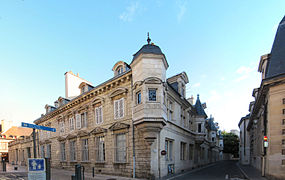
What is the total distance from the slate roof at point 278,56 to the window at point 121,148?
1164 cm

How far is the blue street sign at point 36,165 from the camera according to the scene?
6.14m

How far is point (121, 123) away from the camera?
1323 cm

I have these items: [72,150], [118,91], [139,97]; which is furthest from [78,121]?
[139,97]

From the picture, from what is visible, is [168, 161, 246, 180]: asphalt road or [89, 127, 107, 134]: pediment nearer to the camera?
[168, 161, 246, 180]: asphalt road

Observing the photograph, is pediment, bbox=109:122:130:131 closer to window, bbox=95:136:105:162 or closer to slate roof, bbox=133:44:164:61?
window, bbox=95:136:105:162

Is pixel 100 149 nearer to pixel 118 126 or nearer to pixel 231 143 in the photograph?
pixel 118 126

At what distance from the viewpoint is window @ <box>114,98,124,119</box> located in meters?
13.9

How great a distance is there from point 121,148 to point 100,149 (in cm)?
294

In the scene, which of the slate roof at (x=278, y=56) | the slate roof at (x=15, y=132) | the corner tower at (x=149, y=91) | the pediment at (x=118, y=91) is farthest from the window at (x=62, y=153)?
the slate roof at (x=15, y=132)

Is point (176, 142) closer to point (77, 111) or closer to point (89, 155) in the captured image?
point (89, 155)

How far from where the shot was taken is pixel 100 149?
15430 millimetres

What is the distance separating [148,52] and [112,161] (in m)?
9.48

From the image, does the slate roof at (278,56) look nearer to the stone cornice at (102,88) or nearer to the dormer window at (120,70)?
the stone cornice at (102,88)

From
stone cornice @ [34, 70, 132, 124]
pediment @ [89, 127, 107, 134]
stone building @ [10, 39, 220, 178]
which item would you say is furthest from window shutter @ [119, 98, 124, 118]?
pediment @ [89, 127, 107, 134]
